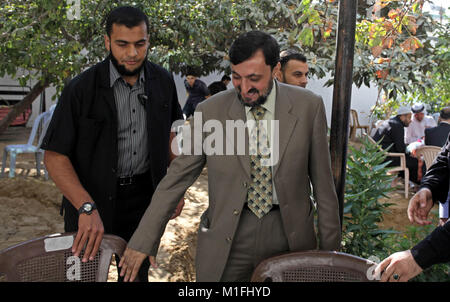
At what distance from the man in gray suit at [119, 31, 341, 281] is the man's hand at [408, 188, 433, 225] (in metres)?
0.52

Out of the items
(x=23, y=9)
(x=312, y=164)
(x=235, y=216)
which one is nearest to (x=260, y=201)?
(x=235, y=216)

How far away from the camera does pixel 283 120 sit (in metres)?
1.88

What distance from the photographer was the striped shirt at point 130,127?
2.28 m

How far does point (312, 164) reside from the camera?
6.23ft

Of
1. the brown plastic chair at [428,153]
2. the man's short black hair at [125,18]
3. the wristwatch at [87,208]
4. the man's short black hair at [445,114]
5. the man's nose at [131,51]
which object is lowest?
the wristwatch at [87,208]

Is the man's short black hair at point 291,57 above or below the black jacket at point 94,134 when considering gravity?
above

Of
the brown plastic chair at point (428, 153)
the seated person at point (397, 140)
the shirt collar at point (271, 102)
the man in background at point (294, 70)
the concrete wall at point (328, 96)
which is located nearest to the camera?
the shirt collar at point (271, 102)

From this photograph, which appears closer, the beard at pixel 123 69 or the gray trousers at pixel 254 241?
the gray trousers at pixel 254 241

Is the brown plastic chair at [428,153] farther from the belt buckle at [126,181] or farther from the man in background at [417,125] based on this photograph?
the belt buckle at [126,181]

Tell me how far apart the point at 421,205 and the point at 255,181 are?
840 mm

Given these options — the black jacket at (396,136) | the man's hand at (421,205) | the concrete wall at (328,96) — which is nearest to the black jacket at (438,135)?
the black jacket at (396,136)

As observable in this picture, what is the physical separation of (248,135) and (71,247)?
2.74 ft

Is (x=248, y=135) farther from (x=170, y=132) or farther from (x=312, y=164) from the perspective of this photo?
(x=170, y=132)

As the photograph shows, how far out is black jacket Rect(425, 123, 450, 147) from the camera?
7012 mm
